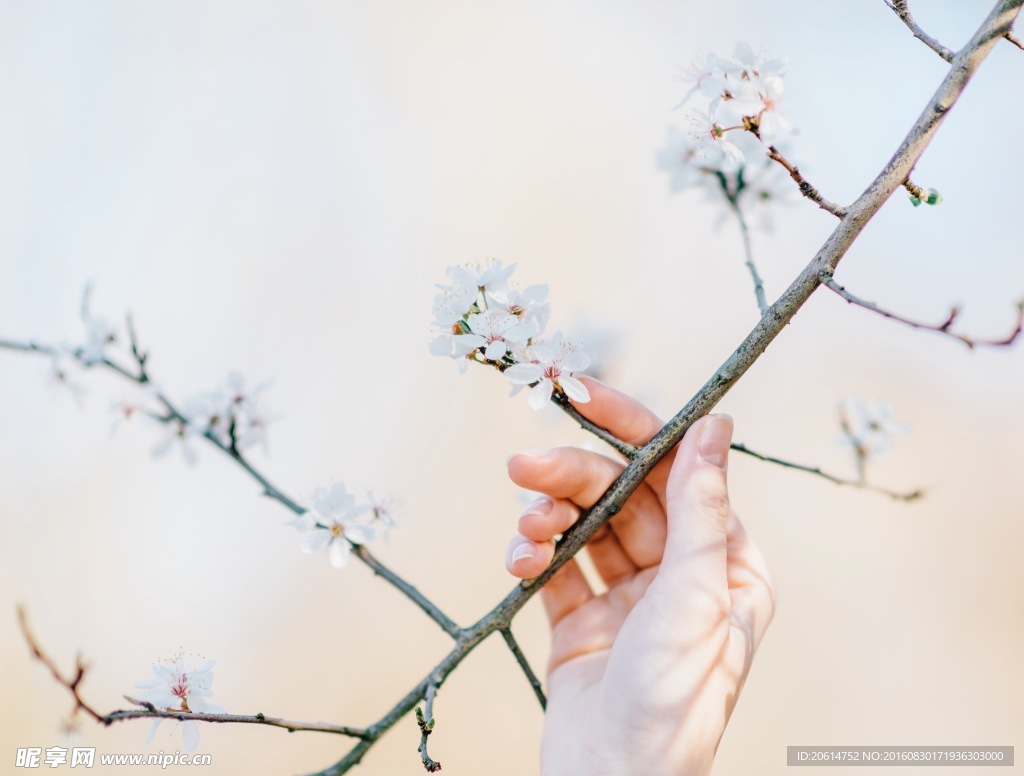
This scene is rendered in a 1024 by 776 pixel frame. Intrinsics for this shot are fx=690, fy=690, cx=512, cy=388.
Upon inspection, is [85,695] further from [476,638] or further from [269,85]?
[269,85]

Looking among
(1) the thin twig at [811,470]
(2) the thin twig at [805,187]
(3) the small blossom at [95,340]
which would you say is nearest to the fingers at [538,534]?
(1) the thin twig at [811,470]

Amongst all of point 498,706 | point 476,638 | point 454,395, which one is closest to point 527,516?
point 476,638

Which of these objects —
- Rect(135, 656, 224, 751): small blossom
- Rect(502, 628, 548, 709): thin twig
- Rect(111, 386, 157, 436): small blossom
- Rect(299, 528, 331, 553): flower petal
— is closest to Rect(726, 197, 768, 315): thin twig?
Rect(502, 628, 548, 709): thin twig

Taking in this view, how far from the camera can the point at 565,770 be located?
0.78 m

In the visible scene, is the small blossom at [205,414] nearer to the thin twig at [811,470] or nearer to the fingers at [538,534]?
the fingers at [538,534]

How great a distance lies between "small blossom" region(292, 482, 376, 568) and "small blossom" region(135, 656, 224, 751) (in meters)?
0.16

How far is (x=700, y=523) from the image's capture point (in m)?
0.73

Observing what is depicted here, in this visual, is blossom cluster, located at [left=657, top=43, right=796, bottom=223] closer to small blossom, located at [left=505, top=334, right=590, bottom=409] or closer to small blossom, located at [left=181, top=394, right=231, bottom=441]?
small blossom, located at [left=505, top=334, right=590, bottom=409]

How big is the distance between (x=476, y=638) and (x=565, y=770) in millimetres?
179

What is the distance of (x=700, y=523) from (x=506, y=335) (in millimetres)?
286

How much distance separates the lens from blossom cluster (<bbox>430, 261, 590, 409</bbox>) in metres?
0.69

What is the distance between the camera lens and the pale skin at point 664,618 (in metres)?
0.72

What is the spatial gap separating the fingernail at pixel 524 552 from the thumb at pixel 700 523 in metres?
0.14

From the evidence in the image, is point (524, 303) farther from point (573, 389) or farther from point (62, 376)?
point (62, 376)
